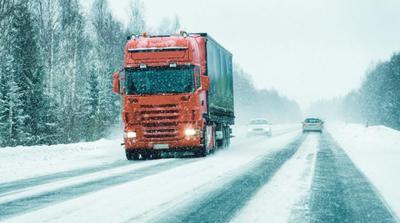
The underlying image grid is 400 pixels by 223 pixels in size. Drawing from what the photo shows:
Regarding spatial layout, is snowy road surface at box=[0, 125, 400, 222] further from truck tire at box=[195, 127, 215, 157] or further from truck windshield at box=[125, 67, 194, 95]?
truck windshield at box=[125, 67, 194, 95]

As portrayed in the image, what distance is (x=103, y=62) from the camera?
61406 mm

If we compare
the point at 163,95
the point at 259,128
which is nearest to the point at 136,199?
the point at 163,95

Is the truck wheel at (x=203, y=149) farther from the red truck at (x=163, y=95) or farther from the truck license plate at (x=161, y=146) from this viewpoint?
the truck license plate at (x=161, y=146)

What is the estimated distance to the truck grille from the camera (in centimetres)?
1773

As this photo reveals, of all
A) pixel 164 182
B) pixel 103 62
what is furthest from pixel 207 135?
pixel 103 62

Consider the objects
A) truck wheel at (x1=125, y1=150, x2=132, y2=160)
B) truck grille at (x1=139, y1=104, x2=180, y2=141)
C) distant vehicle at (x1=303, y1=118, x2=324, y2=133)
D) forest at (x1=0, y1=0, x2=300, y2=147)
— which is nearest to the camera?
A: truck grille at (x1=139, y1=104, x2=180, y2=141)

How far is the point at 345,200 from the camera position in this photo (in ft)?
28.6

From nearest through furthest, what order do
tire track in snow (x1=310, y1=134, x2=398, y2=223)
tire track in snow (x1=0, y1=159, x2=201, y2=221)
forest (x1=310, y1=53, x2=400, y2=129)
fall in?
tire track in snow (x1=310, y1=134, x2=398, y2=223) → tire track in snow (x1=0, y1=159, x2=201, y2=221) → forest (x1=310, y1=53, x2=400, y2=129)

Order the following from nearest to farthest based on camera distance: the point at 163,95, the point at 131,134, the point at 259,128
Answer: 1. the point at 163,95
2. the point at 131,134
3. the point at 259,128

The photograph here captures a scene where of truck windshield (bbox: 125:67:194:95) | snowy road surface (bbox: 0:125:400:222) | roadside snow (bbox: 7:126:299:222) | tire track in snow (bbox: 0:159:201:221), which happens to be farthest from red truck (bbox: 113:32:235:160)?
roadside snow (bbox: 7:126:299:222)

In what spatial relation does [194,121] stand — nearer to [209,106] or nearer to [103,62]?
[209,106]

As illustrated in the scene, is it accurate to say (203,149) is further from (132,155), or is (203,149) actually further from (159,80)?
(159,80)

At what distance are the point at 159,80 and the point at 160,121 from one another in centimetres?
128

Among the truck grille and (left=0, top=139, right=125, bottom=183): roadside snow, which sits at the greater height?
the truck grille
